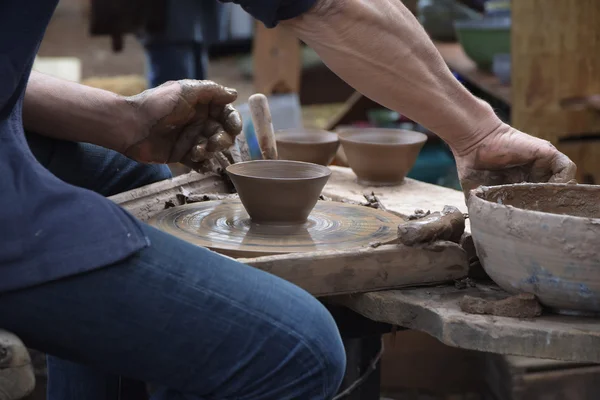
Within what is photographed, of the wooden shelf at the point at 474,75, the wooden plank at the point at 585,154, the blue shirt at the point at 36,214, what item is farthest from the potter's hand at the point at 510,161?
the wooden shelf at the point at 474,75

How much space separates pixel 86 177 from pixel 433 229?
95 centimetres

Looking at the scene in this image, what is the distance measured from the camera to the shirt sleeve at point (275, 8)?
1.76 meters

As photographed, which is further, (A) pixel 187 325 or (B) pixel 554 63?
(B) pixel 554 63

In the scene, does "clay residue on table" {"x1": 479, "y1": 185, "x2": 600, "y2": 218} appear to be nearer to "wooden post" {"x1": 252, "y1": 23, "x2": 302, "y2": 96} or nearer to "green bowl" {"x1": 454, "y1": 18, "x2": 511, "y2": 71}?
"green bowl" {"x1": 454, "y1": 18, "x2": 511, "y2": 71}

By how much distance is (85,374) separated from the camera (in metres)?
1.95

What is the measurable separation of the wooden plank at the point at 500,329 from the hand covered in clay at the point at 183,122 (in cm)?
69

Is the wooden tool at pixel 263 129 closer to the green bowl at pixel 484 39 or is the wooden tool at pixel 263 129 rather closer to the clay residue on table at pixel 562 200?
the clay residue on table at pixel 562 200

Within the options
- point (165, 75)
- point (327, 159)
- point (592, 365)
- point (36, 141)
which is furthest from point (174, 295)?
point (165, 75)

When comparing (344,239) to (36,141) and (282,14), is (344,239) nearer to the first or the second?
(282,14)

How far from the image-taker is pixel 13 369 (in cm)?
124

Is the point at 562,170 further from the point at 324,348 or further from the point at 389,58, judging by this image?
the point at 324,348

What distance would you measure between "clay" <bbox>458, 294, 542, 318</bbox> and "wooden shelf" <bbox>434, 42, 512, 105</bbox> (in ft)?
8.44

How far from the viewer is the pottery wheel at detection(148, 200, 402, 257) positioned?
1740 mm

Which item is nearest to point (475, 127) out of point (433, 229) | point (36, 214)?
point (433, 229)
